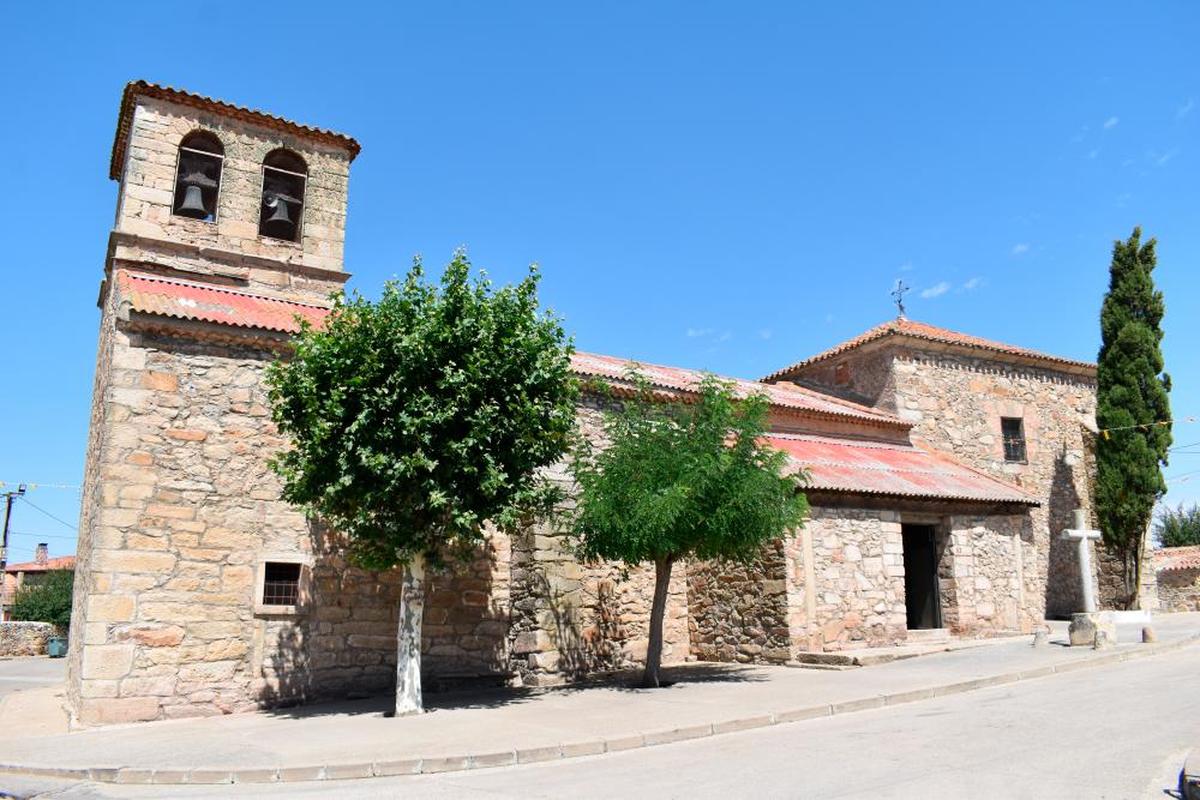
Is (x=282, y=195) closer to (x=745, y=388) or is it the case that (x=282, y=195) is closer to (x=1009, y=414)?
(x=745, y=388)

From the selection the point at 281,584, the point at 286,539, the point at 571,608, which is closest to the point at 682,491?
the point at 571,608

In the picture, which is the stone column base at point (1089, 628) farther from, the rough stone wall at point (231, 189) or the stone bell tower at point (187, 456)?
the rough stone wall at point (231, 189)

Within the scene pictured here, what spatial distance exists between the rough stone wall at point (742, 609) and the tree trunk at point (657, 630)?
2427 mm

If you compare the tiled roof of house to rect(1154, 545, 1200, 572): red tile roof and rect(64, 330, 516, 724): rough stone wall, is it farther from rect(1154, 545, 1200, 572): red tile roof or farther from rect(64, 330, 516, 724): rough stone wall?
rect(1154, 545, 1200, 572): red tile roof

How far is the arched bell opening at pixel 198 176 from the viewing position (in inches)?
568

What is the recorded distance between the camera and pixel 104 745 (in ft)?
31.4

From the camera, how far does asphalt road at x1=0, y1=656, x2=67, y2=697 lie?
1866cm

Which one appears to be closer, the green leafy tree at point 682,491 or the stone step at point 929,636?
the green leafy tree at point 682,491

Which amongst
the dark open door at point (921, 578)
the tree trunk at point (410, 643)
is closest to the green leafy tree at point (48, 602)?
the tree trunk at point (410, 643)

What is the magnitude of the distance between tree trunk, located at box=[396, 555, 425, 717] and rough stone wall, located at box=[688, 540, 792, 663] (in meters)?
6.02

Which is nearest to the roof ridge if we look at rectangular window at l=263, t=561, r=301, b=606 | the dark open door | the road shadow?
rectangular window at l=263, t=561, r=301, b=606

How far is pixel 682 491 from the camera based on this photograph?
11617 millimetres

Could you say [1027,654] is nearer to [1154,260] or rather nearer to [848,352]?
[848,352]

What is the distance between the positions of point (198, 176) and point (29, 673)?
15.8m
